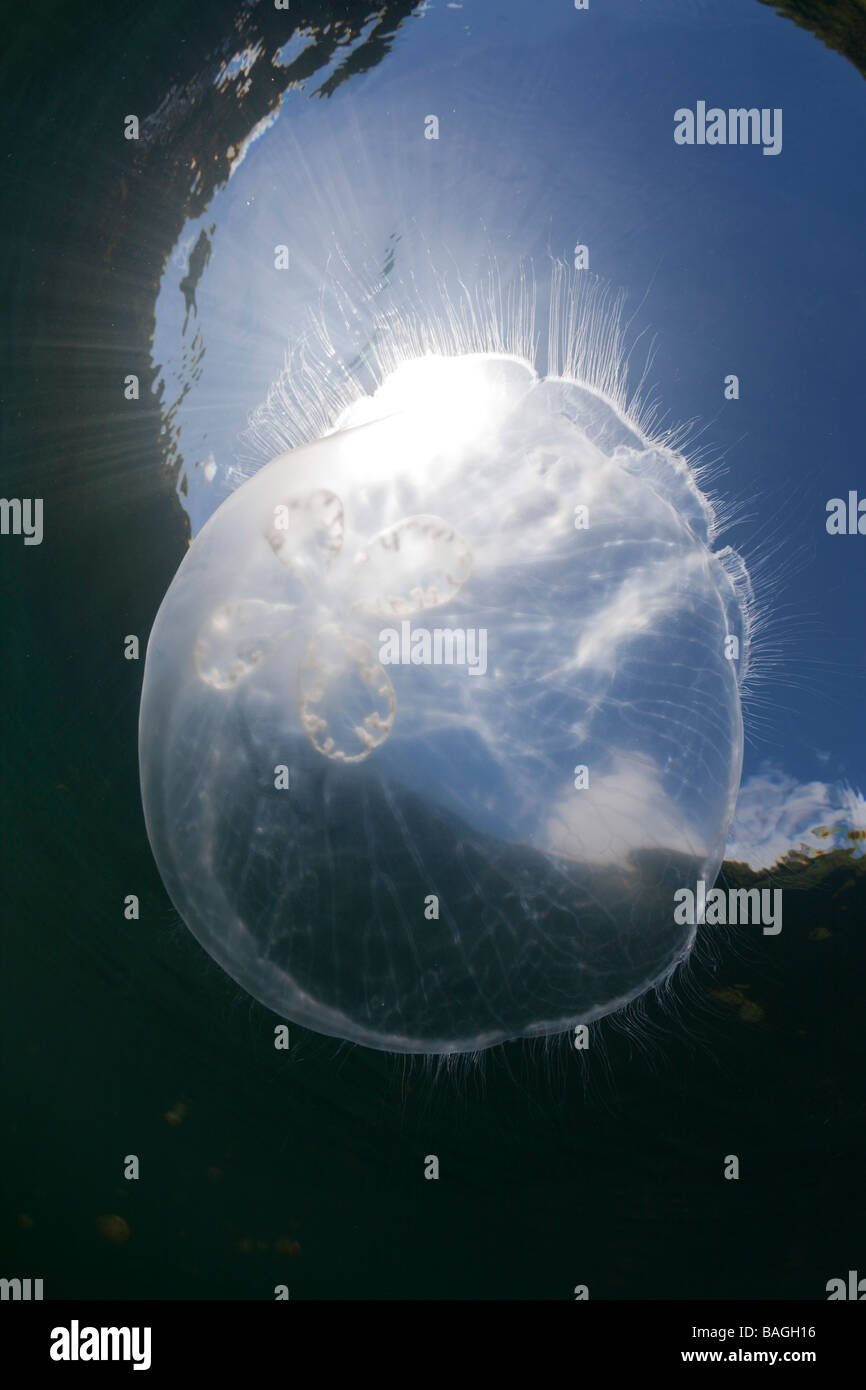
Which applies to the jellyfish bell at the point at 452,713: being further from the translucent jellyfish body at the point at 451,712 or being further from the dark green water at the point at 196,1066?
the dark green water at the point at 196,1066

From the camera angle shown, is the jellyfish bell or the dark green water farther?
the dark green water

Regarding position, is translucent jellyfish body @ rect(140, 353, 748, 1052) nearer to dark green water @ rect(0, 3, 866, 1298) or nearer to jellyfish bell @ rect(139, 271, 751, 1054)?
jellyfish bell @ rect(139, 271, 751, 1054)

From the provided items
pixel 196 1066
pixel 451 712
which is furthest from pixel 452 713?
pixel 196 1066

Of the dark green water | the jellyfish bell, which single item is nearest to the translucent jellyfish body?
the jellyfish bell

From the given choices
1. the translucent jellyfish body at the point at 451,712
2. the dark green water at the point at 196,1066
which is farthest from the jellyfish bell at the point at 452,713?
the dark green water at the point at 196,1066

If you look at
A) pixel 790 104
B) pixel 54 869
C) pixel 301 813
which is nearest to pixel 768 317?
pixel 790 104
